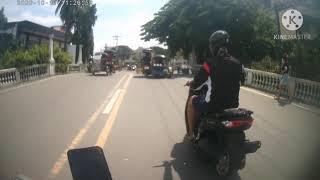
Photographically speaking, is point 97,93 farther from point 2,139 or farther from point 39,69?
point 2,139

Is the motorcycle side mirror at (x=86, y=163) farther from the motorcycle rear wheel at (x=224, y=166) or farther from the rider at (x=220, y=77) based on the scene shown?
the rider at (x=220, y=77)

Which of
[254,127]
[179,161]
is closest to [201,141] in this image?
[179,161]

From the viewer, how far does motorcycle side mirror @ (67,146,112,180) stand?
541 cm

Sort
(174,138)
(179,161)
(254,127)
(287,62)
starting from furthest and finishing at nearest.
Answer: (287,62), (254,127), (174,138), (179,161)

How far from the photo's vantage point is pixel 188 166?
24.2ft

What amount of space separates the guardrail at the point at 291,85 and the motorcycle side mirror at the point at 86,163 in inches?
292

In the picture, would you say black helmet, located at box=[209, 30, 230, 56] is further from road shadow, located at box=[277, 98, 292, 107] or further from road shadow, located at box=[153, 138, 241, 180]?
road shadow, located at box=[277, 98, 292, 107]

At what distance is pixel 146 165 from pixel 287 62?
7.54m

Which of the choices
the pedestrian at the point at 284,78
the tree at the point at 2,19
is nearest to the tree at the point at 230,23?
the tree at the point at 2,19

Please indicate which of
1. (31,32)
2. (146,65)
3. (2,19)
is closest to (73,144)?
(31,32)

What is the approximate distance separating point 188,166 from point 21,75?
23.5ft

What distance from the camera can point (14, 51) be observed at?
7637mm

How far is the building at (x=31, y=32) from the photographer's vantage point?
6965 mm

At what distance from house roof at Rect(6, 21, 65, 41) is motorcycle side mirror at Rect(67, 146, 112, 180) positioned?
2.32 metres
